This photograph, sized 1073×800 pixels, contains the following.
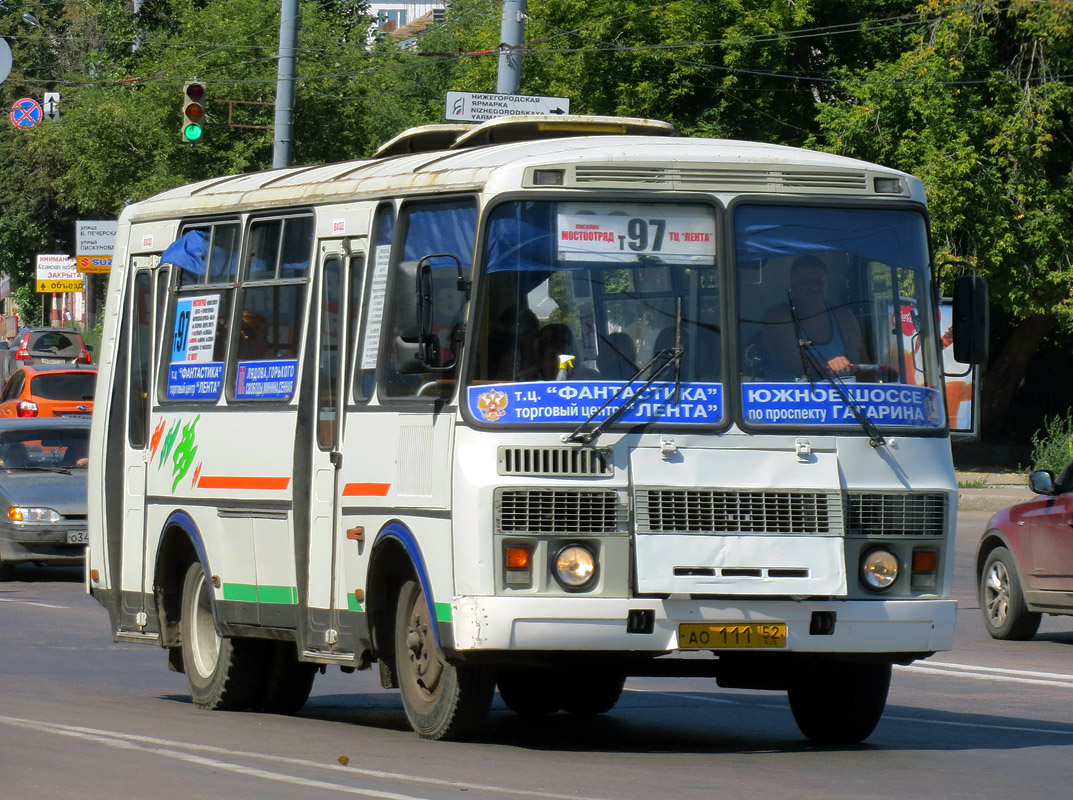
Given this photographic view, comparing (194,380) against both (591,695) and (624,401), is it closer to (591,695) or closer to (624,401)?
(591,695)

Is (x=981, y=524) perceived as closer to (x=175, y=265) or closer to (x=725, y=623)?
(x=175, y=265)

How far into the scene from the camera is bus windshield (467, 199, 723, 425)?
9.31m

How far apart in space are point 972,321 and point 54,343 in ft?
140

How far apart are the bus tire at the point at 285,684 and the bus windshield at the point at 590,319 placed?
3161 millimetres

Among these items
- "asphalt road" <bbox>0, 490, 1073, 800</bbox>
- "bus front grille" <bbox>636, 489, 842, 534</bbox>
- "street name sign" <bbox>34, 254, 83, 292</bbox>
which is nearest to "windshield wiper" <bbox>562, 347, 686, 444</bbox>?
"bus front grille" <bbox>636, 489, 842, 534</bbox>

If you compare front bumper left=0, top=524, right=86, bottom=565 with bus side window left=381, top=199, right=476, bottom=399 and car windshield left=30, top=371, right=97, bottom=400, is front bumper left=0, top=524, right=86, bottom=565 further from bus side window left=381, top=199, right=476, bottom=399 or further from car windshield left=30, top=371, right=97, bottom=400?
car windshield left=30, top=371, right=97, bottom=400

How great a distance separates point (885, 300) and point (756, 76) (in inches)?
1216

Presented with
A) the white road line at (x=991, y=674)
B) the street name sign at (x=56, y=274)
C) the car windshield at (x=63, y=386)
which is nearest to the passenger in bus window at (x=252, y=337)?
the white road line at (x=991, y=674)

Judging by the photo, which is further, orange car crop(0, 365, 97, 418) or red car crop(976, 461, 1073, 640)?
orange car crop(0, 365, 97, 418)

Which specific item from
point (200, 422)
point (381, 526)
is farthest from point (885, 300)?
point (200, 422)

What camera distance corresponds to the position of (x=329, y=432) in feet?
35.1

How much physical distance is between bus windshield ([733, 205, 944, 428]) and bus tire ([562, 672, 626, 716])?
8.67ft

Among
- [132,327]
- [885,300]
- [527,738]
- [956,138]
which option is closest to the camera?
[885,300]

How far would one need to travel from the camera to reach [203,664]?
1218cm
